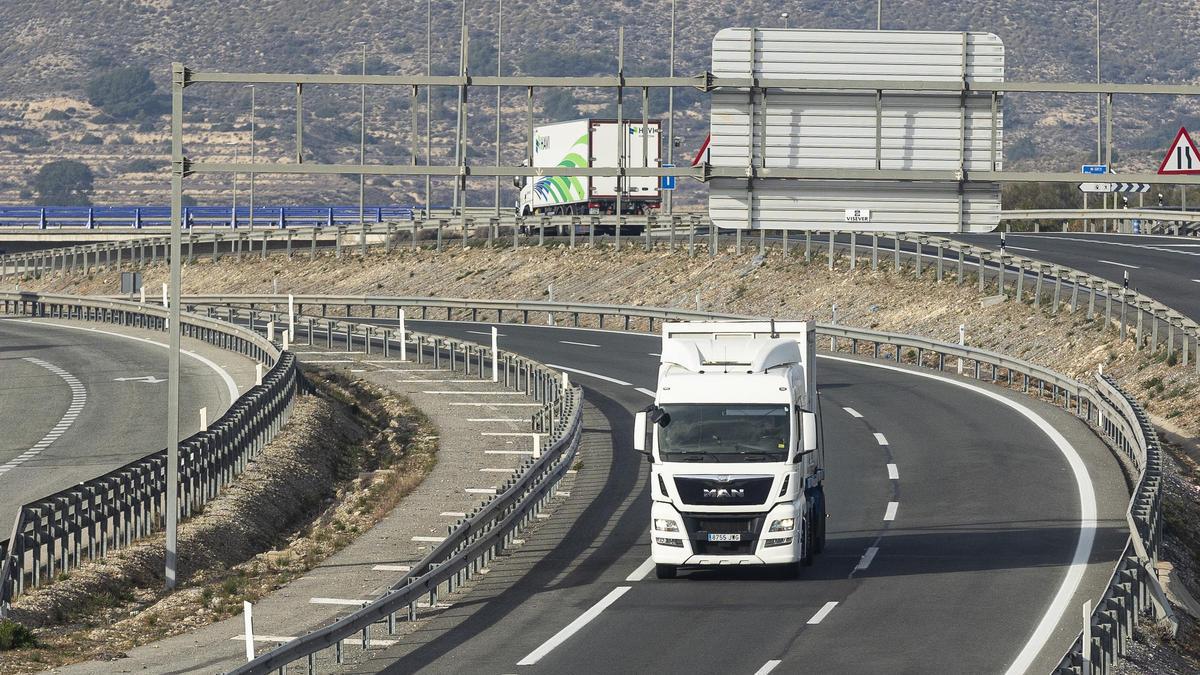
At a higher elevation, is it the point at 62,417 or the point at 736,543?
the point at 736,543

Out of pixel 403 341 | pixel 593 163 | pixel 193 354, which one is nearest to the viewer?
pixel 403 341

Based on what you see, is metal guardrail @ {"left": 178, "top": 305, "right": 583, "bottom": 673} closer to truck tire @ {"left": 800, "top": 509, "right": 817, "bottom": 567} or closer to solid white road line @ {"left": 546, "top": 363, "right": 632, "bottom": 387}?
solid white road line @ {"left": 546, "top": 363, "right": 632, "bottom": 387}

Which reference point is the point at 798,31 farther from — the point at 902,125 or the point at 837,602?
the point at 837,602

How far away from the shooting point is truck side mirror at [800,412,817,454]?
23625 mm

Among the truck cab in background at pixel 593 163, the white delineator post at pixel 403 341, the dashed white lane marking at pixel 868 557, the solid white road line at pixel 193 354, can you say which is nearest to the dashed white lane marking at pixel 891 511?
the dashed white lane marking at pixel 868 557

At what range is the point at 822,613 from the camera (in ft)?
Result: 72.2

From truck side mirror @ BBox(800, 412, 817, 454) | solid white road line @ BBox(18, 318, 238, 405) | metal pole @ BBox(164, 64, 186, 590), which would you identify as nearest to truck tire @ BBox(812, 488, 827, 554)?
truck side mirror @ BBox(800, 412, 817, 454)

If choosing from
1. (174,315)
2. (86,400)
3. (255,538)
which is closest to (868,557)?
(174,315)

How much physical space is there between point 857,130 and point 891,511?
5.47 metres

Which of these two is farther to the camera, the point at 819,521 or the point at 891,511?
the point at 891,511

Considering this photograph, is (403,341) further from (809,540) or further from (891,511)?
(809,540)

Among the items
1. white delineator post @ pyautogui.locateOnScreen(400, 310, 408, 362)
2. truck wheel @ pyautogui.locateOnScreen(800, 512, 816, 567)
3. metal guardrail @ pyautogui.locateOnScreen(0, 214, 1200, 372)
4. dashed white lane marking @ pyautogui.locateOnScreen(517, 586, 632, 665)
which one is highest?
metal guardrail @ pyautogui.locateOnScreen(0, 214, 1200, 372)

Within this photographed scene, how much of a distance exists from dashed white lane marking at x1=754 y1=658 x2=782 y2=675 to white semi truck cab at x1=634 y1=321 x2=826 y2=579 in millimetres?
3595

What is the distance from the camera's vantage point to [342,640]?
63.6 ft
